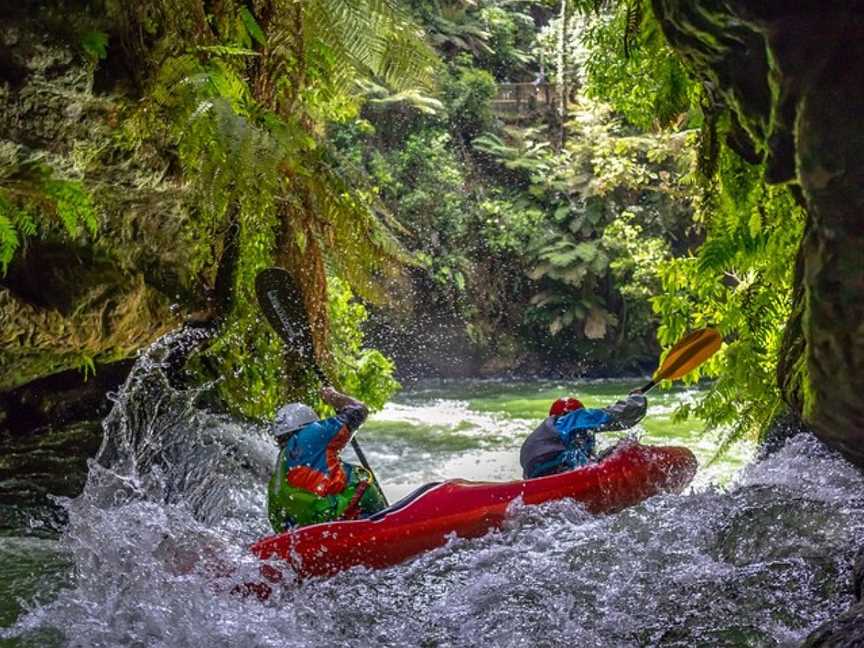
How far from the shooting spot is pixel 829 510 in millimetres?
3762

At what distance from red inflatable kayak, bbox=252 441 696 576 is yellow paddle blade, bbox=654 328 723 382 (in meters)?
0.69

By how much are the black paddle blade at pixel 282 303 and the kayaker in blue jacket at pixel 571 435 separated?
190 centimetres

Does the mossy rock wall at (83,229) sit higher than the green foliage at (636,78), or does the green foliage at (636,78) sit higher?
the green foliage at (636,78)

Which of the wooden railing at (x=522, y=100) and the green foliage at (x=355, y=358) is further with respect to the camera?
the wooden railing at (x=522, y=100)

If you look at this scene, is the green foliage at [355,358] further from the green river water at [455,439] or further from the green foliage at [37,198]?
the green foliage at [37,198]

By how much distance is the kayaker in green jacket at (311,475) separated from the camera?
4.64 m

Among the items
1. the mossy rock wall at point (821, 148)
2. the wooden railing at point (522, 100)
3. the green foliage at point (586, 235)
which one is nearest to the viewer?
the mossy rock wall at point (821, 148)

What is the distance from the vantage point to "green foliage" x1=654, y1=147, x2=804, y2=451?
4664 millimetres

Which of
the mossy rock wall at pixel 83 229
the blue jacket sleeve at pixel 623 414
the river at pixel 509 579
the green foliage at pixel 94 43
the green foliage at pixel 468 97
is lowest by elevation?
the river at pixel 509 579

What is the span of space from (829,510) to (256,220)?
13.2 feet

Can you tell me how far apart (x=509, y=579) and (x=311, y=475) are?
1.32m

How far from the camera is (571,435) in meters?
5.30

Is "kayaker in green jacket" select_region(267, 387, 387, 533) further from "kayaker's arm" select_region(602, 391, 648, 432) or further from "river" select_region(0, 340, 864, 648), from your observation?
"kayaker's arm" select_region(602, 391, 648, 432)

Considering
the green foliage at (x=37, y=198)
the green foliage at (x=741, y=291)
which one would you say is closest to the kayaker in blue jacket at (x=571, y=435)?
the green foliage at (x=741, y=291)
